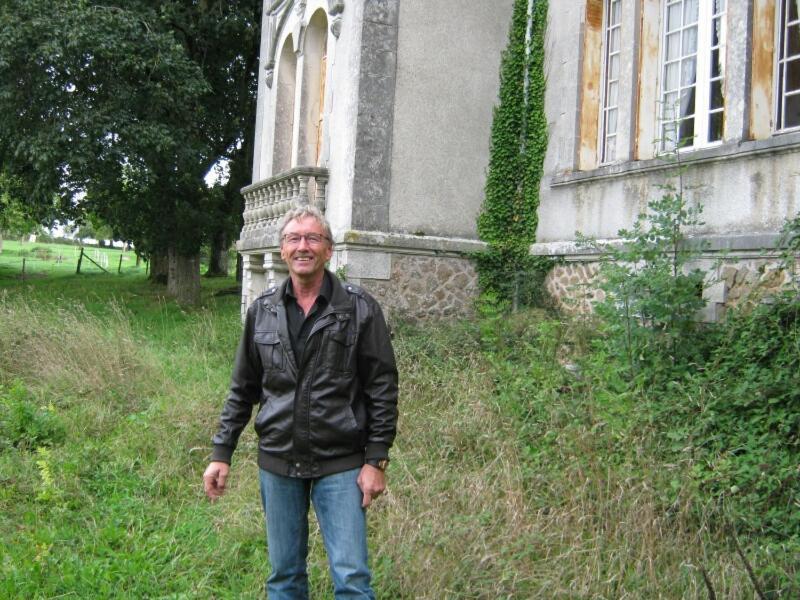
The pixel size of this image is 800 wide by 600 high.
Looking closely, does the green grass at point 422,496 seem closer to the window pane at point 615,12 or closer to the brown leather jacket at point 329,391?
the brown leather jacket at point 329,391

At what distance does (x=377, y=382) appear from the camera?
11.5 feet

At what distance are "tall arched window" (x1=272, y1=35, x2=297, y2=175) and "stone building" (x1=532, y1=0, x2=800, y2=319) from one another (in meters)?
5.31

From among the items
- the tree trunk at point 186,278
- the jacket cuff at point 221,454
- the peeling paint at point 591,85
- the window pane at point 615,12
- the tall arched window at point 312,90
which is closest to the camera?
the jacket cuff at point 221,454

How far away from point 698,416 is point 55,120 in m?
14.1

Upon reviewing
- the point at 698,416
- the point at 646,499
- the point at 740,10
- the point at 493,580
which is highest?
the point at 740,10

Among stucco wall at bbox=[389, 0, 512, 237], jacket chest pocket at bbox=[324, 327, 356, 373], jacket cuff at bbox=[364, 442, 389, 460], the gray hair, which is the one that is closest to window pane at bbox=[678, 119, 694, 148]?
stucco wall at bbox=[389, 0, 512, 237]

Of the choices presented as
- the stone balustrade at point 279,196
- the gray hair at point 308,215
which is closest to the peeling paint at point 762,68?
the stone balustrade at point 279,196

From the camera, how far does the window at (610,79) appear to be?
32.0 feet

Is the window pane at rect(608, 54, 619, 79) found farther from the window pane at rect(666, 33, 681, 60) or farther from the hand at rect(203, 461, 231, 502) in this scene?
the hand at rect(203, 461, 231, 502)

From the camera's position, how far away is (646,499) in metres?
4.51

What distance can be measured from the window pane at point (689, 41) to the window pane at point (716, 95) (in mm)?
535

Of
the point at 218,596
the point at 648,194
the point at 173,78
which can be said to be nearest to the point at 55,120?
the point at 173,78

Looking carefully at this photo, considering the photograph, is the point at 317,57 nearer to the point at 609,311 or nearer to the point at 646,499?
the point at 609,311

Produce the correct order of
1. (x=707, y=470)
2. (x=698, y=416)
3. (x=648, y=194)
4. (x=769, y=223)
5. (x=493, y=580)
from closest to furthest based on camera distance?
(x=493, y=580) → (x=707, y=470) → (x=698, y=416) → (x=769, y=223) → (x=648, y=194)
